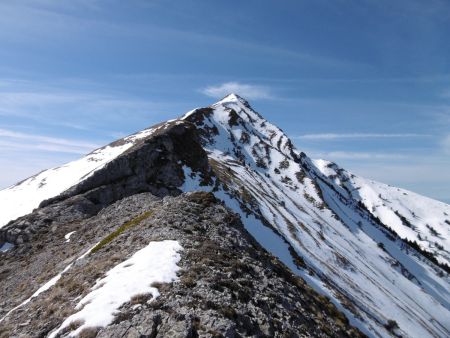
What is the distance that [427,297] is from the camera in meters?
146

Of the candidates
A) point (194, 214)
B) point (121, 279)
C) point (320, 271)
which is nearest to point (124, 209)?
point (194, 214)

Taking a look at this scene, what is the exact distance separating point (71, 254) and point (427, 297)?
14790 cm

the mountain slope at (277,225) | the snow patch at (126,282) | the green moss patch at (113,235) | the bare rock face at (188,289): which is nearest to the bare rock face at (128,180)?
the mountain slope at (277,225)

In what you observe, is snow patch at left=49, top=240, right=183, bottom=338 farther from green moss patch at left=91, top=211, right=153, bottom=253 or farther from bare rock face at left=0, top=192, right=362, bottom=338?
green moss patch at left=91, top=211, right=153, bottom=253

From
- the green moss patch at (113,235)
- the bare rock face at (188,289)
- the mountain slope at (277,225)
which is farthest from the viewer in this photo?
the mountain slope at (277,225)

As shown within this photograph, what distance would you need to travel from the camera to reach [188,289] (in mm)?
18641

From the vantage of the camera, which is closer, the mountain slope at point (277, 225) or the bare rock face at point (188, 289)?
the bare rock face at point (188, 289)

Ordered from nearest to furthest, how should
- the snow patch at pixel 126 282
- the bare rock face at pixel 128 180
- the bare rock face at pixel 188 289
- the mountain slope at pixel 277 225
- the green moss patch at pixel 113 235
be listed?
the bare rock face at pixel 188 289
the snow patch at pixel 126 282
the green moss patch at pixel 113 235
the bare rock face at pixel 128 180
the mountain slope at pixel 277 225

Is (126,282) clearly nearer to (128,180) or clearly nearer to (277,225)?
(128,180)

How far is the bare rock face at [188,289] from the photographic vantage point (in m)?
16.3

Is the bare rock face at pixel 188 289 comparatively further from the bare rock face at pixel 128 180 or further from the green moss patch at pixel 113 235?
→ the bare rock face at pixel 128 180

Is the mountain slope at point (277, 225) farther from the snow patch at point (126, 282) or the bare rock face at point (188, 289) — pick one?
the snow patch at point (126, 282)

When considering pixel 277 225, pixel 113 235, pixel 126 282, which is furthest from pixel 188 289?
pixel 277 225

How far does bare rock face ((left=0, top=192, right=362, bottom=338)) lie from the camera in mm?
16297
